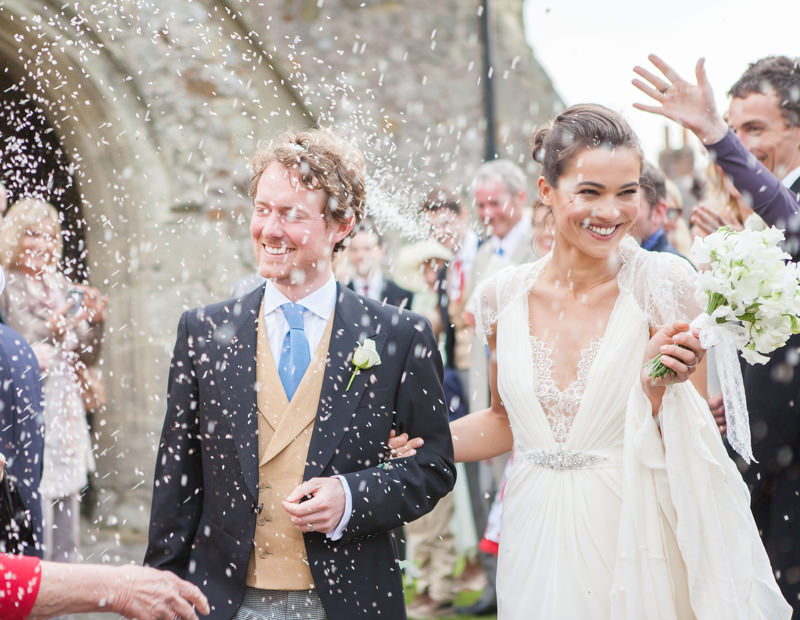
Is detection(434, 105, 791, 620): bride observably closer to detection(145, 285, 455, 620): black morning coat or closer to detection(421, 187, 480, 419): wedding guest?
detection(145, 285, 455, 620): black morning coat

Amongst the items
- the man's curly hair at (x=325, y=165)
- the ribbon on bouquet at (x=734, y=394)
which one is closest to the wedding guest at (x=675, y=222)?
the ribbon on bouquet at (x=734, y=394)

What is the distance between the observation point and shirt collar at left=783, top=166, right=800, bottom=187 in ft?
12.5

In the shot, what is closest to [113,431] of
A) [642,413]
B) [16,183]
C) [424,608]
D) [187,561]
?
[16,183]

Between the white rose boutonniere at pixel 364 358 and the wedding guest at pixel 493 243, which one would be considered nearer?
the white rose boutonniere at pixel 364 358

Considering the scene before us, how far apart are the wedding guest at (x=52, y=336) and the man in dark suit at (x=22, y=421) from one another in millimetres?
1674

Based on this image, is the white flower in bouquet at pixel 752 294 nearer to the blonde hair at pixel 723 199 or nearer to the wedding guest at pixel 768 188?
the wedding guest at pixel 768 188

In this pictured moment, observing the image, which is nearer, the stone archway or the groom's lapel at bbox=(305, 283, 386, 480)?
the groom's lapel at bbox=(305, 283, 386, 480)

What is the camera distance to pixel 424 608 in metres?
6.43

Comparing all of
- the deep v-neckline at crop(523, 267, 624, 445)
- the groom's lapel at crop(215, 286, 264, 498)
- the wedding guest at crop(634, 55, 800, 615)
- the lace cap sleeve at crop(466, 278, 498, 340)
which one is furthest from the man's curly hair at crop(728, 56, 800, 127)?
the groom's lapel at crop(215, 286, 264, 498)

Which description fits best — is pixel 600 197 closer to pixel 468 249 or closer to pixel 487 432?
pixel 487 432

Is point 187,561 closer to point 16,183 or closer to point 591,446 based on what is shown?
point 591,446

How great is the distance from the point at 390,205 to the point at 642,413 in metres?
5.38

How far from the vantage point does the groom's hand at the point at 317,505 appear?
2.59 m

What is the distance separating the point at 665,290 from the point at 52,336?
13.4 ft
